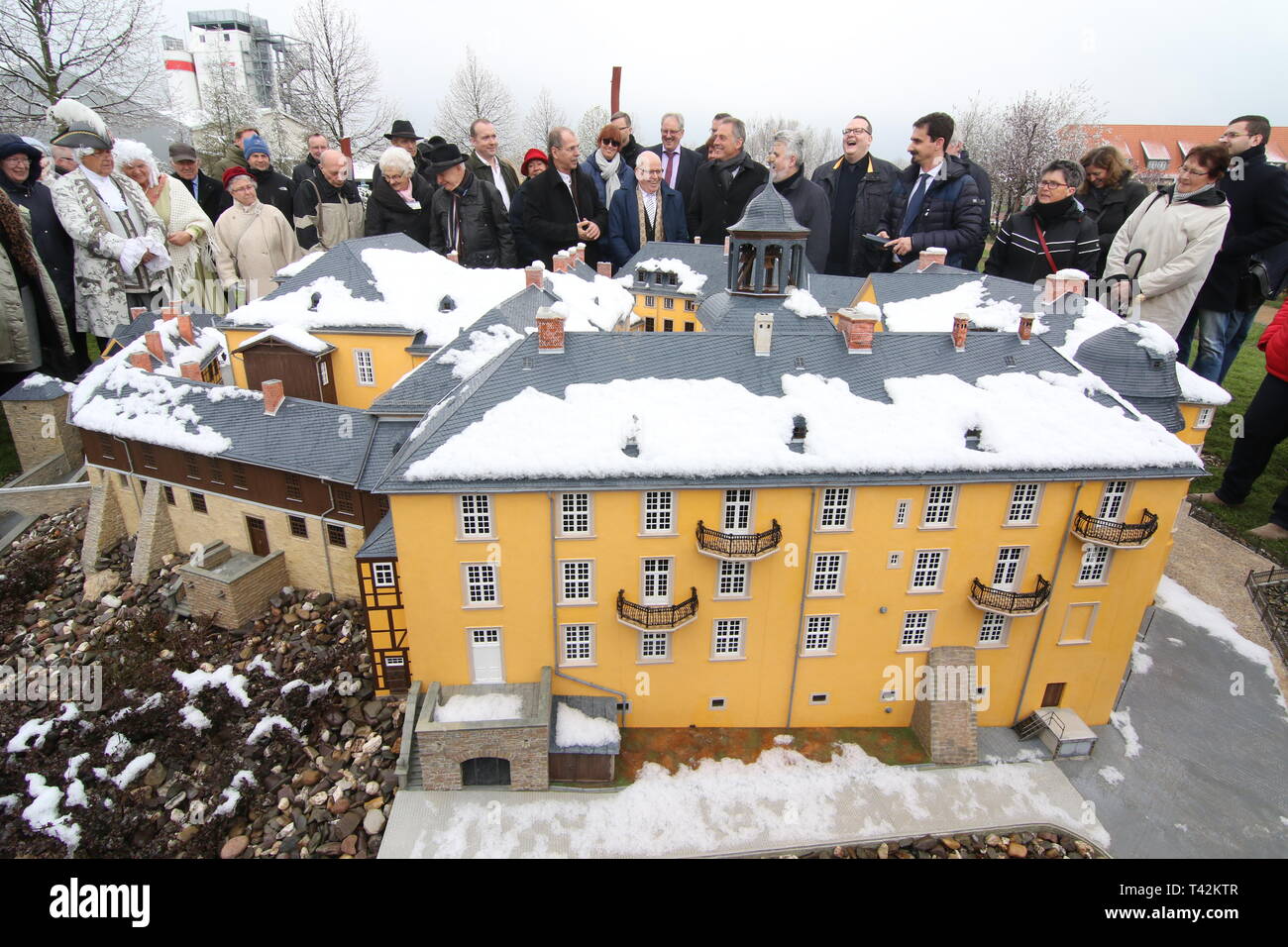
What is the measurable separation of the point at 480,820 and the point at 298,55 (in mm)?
69327

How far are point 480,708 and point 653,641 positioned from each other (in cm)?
593

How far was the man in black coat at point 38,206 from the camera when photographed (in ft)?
92.4

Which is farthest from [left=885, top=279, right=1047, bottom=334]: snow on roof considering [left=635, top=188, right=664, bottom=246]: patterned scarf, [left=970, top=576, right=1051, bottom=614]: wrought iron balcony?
[left=970, top=576, right=1051, bottom=614]: wrought iron balcony

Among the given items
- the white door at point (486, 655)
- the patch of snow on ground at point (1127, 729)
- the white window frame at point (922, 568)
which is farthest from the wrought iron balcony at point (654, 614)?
the patch of snow on ground at point (1127, 729)

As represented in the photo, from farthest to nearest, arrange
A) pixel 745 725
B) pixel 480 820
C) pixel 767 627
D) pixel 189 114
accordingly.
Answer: pixel 189 114 < pixel 745 725 < pixel 767 627 < pixel 480 820

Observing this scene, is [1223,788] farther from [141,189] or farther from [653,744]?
[141,189]

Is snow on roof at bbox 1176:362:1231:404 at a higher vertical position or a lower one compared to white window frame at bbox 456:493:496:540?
higher

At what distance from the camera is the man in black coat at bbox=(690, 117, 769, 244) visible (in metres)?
31.6

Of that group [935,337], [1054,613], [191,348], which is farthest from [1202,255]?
[191,348]

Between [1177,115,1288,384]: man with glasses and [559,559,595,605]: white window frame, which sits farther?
[1177,115,1288,384]: man with glasses

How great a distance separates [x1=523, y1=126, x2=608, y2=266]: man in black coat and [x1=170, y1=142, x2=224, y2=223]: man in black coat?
55.2ft

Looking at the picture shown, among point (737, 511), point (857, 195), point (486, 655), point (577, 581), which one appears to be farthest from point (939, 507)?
point (857, 195)

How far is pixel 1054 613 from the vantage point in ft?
76.6

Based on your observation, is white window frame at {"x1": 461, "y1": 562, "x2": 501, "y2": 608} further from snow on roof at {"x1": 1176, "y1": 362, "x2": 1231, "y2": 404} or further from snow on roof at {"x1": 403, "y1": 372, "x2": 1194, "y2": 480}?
snow on roof at {"x1": 1176, "y1": 362, "x2": 1231, "y2": 404}
